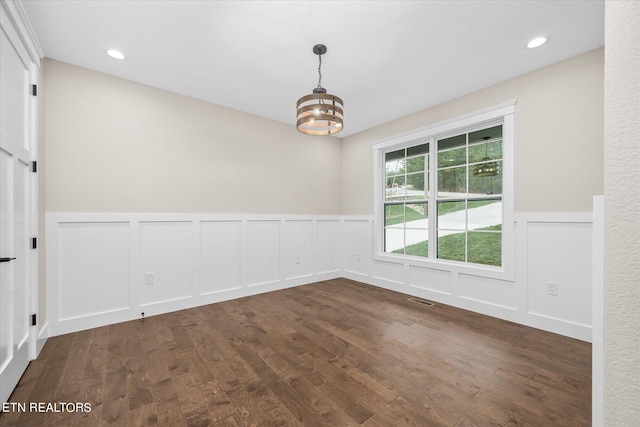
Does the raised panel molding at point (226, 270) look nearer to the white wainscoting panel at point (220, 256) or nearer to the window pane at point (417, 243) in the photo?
the white wainscoting panel at point (220, 256)

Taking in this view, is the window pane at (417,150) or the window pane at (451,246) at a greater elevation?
the window pane at (417,150)

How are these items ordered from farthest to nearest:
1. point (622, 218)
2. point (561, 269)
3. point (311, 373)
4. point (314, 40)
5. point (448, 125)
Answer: point (448, 125) < point (561, 269) < point (314, 40) < point (311, 373) < point (622, 218)

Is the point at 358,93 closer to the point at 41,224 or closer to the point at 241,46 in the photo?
the point at 241,46

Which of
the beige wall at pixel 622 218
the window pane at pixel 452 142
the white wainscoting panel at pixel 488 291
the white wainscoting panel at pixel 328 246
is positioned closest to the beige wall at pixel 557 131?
the window pane at pixel 452 142

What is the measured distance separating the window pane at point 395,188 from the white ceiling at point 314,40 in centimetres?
145

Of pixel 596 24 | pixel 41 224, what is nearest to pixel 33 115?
pixel 41 224

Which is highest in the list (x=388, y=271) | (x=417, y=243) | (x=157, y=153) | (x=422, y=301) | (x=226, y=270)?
(x=157, y=153)

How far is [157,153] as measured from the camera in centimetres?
329

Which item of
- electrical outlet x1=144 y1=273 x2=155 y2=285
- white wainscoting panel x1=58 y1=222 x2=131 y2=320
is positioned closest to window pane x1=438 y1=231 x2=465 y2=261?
electrical outlet x1=144 y1=273 x2=155 y2=285

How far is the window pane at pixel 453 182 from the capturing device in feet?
11.9

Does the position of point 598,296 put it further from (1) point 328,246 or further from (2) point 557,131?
(1) point 328,246

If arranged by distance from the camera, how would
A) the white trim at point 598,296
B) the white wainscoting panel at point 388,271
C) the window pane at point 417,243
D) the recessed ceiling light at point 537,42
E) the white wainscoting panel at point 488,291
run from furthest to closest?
the white wainscoting panel at point 388,271 → the window pane at point 417,243 → the white wainscoting panel at point 488,291 → the recessed ceiling light at point 537,42 → the white trim at point 598,296

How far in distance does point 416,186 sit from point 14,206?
436 cm

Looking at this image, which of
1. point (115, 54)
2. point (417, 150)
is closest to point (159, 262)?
point (115, 54)
